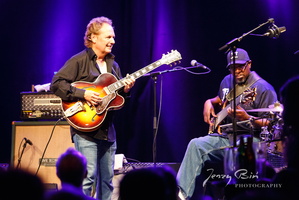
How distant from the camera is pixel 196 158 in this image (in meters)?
5.33

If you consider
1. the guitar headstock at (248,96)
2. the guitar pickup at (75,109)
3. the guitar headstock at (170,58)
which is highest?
the guitar headstock at (170,58)

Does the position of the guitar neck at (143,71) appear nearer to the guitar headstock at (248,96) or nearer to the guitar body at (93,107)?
the guitar body at (93,107)

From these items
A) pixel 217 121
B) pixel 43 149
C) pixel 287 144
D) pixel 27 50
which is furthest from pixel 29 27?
pixel 287 144

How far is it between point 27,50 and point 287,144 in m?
5.33

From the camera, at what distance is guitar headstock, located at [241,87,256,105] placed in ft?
16.3

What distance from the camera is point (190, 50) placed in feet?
21.6

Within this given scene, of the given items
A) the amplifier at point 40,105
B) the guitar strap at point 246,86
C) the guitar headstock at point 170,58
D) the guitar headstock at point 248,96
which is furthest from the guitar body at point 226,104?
A: the amplifier at point 40,105

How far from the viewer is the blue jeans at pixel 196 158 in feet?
16.9

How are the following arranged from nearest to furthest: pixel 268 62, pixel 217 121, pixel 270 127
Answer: pixel 270 127 → pixel 217 121 → pixel 268 62

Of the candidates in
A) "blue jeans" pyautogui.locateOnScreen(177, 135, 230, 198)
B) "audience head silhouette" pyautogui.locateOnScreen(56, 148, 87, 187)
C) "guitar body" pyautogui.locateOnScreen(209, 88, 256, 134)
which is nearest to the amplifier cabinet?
"blue jeans" pyautogui.locateOnScreen(177, 135, 230, 198)

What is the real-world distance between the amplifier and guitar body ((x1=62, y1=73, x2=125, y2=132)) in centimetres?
100

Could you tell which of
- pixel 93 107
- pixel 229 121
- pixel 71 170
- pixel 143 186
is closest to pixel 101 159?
pixel 93 107

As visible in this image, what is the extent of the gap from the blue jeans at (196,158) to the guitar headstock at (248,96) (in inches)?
26.4
